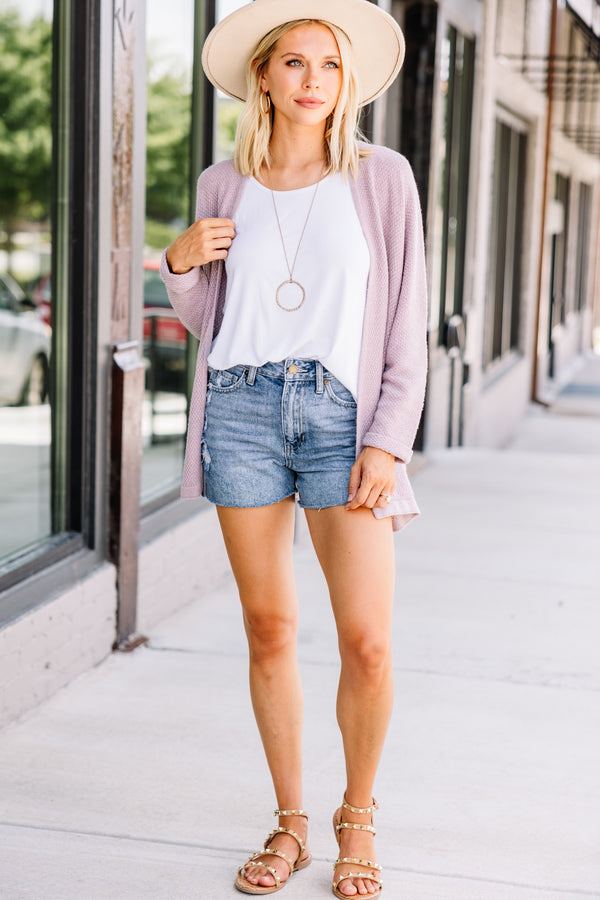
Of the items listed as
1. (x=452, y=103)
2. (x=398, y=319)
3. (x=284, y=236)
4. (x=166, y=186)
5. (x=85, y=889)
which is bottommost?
(x=85, y=889)

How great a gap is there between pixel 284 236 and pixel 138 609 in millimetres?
2352

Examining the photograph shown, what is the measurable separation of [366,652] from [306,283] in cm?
81

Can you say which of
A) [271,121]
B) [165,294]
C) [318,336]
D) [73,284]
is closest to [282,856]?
[318,336]

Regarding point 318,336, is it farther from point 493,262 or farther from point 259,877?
point 493,262

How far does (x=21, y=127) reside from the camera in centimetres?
1088

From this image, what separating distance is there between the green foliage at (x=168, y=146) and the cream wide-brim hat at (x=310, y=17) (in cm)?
287

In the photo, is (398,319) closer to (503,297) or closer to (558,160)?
(503,297)

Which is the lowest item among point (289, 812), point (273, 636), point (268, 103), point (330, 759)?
point (330, 759)

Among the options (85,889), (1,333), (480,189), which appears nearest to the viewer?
(85,889)

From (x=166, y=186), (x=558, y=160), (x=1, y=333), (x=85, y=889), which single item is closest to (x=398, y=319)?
(x=85, y=889)

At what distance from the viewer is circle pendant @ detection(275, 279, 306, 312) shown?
8.52ft

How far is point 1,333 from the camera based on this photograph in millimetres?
8805

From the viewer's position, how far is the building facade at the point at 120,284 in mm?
4117

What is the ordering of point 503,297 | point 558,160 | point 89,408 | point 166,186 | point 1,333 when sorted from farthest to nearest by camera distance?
point 558,160, point 503,297, point 1,333, point 166,186, point 89,408
